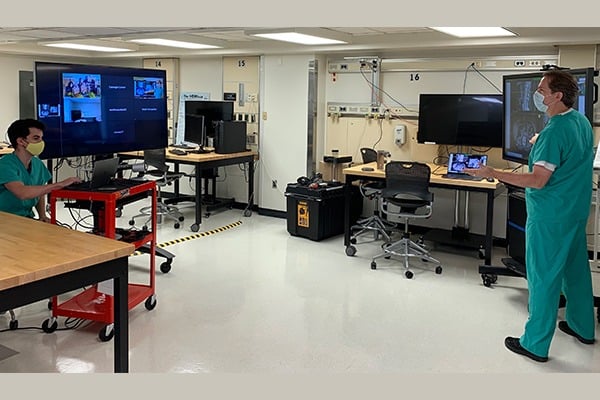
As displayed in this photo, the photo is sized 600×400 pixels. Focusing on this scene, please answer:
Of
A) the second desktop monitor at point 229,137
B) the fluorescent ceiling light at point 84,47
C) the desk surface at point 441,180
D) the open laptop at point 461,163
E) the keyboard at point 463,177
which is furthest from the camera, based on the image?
the fluorescent ceiling light at point 84,47

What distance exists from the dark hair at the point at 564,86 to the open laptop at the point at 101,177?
294cm

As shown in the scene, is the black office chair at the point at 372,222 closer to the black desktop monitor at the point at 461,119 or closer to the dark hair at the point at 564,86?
the black desktop monitor at the point at 461,119

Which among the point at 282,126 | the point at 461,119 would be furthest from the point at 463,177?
the point at 282,126

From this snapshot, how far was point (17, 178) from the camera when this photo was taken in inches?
152

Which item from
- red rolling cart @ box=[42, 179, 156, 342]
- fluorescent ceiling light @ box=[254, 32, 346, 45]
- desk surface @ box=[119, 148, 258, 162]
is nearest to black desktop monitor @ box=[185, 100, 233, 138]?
desk surface @ box=[119, 148, 258, 162]

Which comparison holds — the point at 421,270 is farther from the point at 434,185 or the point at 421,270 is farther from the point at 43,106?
the point at 43,106

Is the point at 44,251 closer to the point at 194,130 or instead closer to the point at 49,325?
the point at 49,325

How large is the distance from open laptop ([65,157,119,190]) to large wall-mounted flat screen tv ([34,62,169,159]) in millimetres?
116

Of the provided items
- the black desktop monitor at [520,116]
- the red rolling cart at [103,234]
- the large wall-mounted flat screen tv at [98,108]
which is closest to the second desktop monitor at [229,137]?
the large wall-mounted flat screen tv at [98,108]

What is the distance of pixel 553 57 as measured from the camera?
19.9ft

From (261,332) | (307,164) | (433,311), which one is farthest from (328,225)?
(261,332)

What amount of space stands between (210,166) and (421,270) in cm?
300

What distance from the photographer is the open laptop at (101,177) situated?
3.91 metres

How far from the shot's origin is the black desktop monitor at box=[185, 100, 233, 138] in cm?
781
